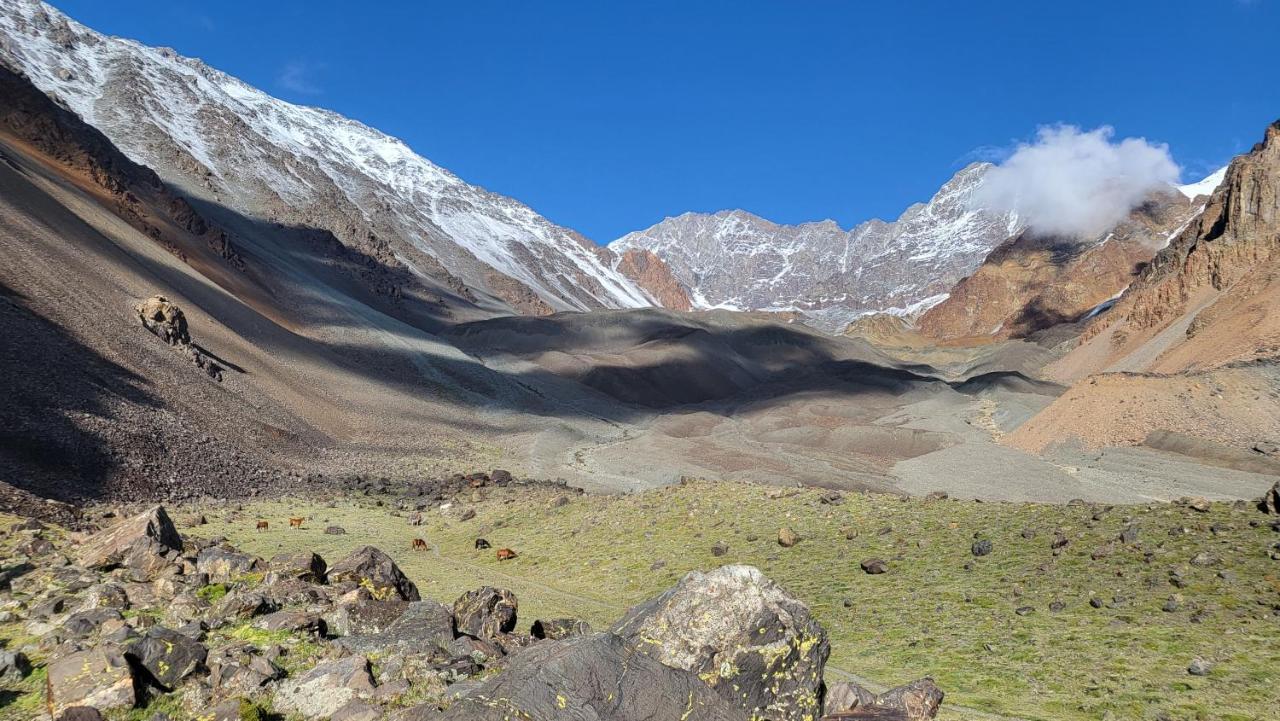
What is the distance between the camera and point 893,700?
8250 millimetres

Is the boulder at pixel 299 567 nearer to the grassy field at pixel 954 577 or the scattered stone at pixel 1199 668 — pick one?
the grassy field at pixel 954 577

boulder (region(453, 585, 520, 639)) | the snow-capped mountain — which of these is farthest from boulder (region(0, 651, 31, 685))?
the snow-capped mountain

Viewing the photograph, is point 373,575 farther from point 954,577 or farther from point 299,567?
point 954,577

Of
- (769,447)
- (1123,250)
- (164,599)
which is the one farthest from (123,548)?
(1123,250)

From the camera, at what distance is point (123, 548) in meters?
10.7

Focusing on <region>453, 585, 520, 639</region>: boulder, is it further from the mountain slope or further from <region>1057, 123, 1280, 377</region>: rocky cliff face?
<region>1057, 123, 1280, 377</region>: rocky cliff face

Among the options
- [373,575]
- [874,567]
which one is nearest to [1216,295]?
[874,567]

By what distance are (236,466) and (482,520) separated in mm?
13754

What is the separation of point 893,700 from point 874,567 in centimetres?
797

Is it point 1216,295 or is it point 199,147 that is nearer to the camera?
point 1216,295

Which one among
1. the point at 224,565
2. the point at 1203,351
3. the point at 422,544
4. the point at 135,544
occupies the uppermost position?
the point at 1203,351

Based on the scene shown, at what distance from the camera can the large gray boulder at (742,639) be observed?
23.2ft

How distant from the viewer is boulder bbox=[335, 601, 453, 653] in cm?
789

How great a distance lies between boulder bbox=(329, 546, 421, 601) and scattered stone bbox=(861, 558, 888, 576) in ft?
32.1
